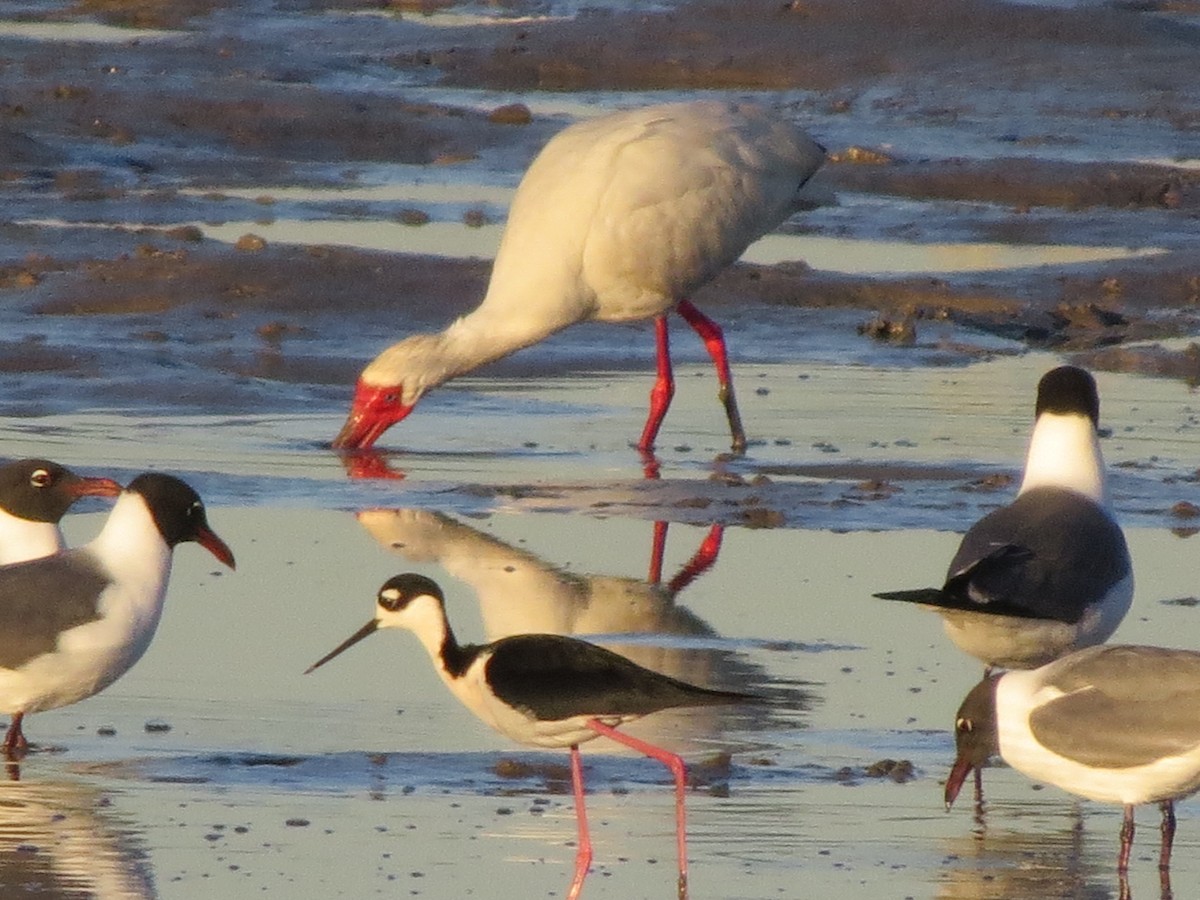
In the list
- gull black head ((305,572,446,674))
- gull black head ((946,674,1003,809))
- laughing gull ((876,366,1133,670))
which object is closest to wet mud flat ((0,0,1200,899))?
gull black head ((946,674,1003,809))

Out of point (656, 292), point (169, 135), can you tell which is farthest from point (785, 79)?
point (656, 292)

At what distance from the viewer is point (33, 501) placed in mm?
8664

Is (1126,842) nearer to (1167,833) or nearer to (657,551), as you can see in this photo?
(1167,833)

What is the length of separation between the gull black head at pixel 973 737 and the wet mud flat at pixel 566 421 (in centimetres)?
16

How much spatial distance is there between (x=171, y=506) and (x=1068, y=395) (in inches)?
113

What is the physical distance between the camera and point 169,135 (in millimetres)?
21281

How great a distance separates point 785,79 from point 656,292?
42.0 feet

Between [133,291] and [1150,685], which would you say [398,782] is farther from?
[133,291]

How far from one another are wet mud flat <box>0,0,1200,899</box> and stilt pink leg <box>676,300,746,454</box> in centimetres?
11

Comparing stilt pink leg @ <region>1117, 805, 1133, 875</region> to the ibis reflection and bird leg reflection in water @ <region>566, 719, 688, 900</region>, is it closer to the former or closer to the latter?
bird leg reflection in water @ <region>566, 719, 688, 900</region>

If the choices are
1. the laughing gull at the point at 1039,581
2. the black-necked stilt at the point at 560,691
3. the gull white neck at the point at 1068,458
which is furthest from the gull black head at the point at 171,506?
the gull white neck at the point at 1068,458

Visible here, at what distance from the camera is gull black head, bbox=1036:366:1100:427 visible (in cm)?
898

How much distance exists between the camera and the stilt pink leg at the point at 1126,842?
6770mm

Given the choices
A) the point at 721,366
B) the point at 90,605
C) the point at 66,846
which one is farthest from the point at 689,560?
the point at 66,846
